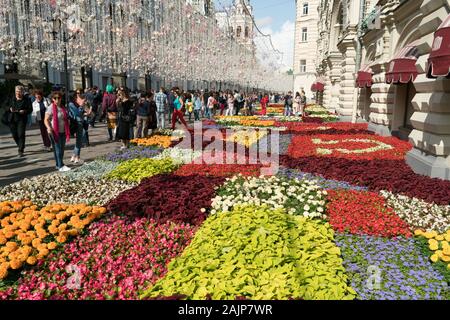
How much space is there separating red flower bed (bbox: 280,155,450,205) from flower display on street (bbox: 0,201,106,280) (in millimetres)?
5604

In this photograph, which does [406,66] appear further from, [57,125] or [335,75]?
[335,75]

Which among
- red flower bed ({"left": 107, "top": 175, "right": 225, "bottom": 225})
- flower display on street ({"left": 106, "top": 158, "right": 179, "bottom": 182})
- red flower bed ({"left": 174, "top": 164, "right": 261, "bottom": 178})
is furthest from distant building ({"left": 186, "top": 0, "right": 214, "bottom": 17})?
red flower bed ({"left": 107, "top": 175, "right": 225, "bottom": 225})

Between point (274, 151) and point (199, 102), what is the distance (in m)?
16.4

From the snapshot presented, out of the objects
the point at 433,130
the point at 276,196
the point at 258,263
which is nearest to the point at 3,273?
the point at 258,263

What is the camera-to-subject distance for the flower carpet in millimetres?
4238

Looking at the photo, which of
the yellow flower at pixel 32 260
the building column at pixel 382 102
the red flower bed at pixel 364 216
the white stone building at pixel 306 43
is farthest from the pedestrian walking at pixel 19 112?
the white stone building at pixel 306 43

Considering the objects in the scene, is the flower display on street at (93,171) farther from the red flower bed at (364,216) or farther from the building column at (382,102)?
the building column at (382,102)

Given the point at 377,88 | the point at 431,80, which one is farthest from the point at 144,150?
the point at 377,88

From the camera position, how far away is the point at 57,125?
1079 centimetres

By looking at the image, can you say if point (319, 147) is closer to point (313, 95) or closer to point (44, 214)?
point (44, 214)

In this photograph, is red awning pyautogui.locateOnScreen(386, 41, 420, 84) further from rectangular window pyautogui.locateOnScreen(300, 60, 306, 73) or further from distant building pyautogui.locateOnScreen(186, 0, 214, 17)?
rectangular window pyautogui.locateOnScreen(300, 60, 306, 73)

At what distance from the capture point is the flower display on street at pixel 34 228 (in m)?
5.08

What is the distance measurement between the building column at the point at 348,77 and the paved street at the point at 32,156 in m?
19.2

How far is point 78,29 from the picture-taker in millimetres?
23203
